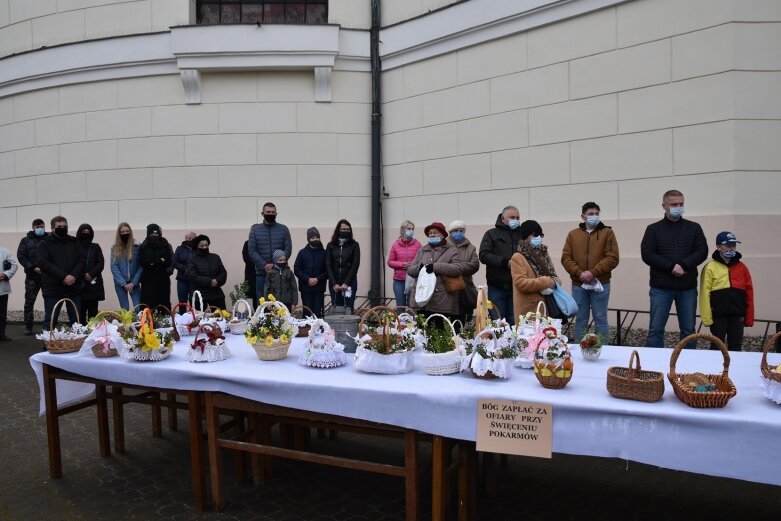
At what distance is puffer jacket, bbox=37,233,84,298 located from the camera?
7.22 metres

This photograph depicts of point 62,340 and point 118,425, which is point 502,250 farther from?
point 62,340

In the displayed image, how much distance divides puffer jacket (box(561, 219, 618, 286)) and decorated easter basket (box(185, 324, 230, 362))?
3.60 meters

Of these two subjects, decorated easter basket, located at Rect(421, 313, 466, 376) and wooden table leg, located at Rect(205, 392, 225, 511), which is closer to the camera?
decorated easter basket, located at Rect(421, 313, 466, 376)

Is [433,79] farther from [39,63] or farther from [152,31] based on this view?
[39,63]

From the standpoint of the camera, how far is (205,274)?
7371 mm

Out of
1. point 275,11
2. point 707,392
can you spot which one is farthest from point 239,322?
point 275,11

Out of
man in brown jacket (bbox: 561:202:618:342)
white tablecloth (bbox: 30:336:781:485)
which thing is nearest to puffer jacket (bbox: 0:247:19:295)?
white tablecloth (bbox: 30:336:781:485)

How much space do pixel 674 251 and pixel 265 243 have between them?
498cm

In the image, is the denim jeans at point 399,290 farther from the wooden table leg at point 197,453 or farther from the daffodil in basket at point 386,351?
the daffodil in basket at point 386,351

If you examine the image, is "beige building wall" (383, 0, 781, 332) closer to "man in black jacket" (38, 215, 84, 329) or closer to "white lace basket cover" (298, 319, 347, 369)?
"man in black jacket" (38, 215, 84, 329)

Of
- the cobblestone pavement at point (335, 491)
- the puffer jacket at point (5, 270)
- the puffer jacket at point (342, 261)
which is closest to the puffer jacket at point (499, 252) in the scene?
the puffer jacket at point (342, 261)

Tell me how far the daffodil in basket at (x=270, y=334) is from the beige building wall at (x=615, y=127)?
4941mm

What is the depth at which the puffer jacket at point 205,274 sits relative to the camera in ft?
23.9

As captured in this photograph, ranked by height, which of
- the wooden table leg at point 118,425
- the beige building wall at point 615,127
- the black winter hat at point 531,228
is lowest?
the wooden table leg at point 118,425
